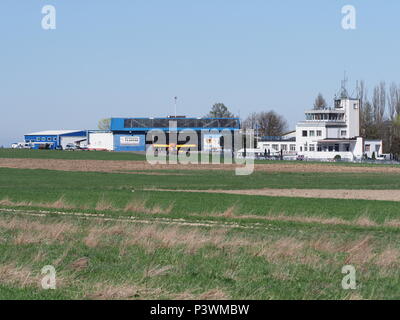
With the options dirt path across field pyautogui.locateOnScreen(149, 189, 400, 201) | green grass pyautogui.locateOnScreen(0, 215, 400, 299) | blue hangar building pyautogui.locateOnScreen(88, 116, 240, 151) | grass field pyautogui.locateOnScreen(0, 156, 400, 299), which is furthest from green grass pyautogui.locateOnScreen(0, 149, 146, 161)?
green grass pyautogui.locateOnScreen(0, 215, 400, 299)

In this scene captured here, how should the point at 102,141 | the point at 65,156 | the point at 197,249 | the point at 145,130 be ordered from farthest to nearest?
the point at 145,130
the point at 102,141
the point at 65,156
the point at 197,249

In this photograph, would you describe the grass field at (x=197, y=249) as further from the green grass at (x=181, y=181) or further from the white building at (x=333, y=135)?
the white building at (x=333, y=135)

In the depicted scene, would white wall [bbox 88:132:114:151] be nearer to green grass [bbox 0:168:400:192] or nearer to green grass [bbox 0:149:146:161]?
green grass [bbox 0:149:146:161]

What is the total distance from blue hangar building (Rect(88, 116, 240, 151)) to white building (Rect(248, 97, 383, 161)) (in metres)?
23.7

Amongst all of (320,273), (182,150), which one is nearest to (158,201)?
(320,273)

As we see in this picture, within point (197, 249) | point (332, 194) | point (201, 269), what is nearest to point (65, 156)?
point (332, 194)

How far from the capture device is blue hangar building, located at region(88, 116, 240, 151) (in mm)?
173375

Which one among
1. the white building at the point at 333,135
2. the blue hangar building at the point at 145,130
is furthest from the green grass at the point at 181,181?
the blue hangar building at the point at 145,130

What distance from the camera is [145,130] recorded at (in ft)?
582

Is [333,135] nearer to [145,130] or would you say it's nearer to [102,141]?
[145,130]

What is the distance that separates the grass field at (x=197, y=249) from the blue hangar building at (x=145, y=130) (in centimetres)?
13156

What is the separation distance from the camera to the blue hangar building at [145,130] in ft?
569

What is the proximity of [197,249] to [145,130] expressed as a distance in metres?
158
